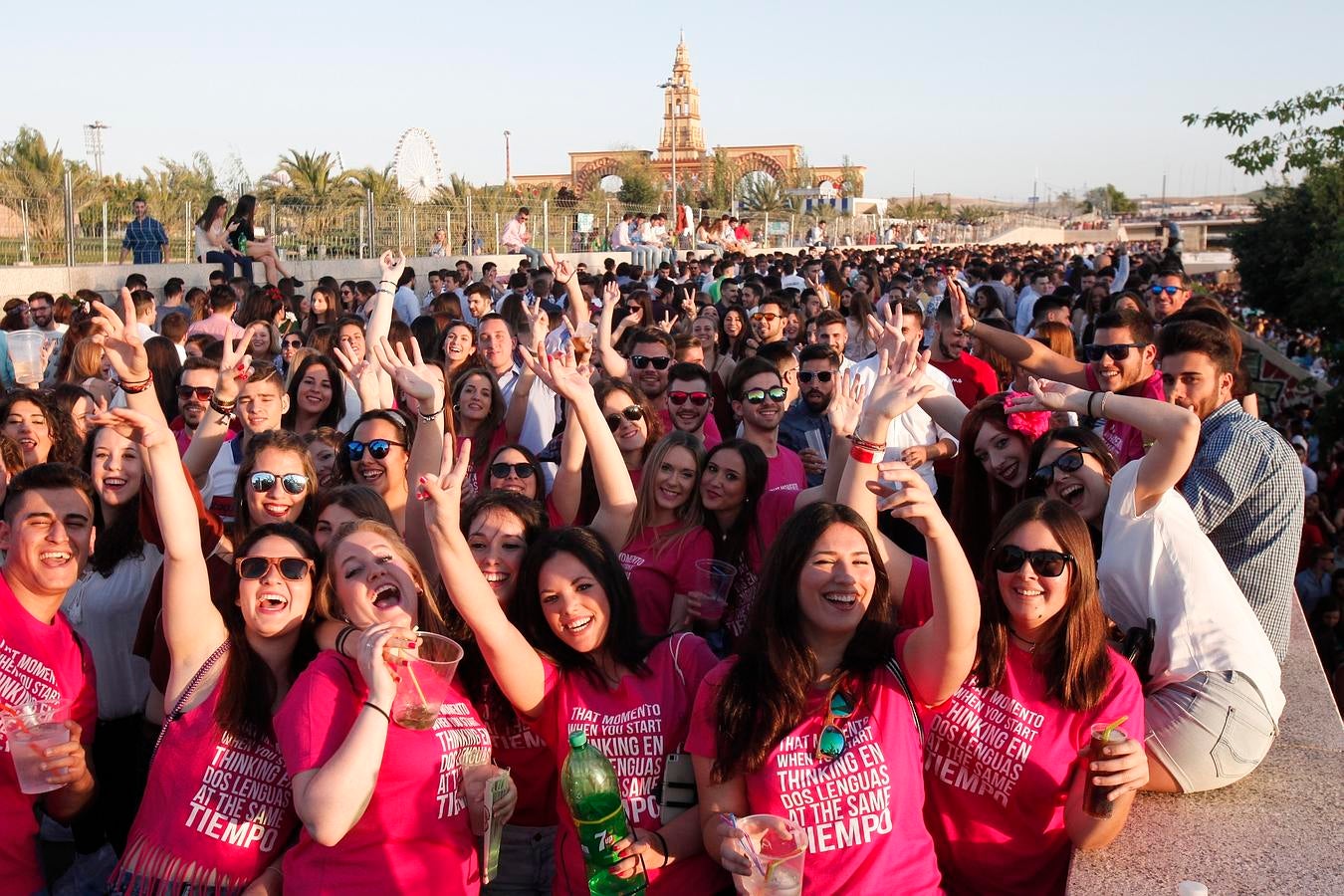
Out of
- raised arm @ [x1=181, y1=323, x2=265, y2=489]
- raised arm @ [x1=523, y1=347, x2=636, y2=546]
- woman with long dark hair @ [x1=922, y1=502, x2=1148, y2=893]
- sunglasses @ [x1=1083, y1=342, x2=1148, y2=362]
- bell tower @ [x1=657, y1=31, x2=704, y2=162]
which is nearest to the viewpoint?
woman with long dark hair @ [x1=922, y1=502, x2=1148, y2=893]

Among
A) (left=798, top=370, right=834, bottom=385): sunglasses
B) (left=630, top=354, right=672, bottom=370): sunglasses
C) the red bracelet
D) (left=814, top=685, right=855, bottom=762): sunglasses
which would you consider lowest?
(left=814, top=685, right=855, bottom=762): sunglasses

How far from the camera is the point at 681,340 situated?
307 inches

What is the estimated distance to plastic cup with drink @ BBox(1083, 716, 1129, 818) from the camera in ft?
10.5

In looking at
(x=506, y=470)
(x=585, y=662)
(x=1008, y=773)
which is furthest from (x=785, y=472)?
(x=1008, y=773)

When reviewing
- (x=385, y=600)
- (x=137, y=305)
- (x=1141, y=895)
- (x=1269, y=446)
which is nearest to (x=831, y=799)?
(x=1141, y=895)

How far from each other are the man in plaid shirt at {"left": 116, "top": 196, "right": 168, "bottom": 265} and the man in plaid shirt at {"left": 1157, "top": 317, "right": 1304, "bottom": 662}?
1532 cm

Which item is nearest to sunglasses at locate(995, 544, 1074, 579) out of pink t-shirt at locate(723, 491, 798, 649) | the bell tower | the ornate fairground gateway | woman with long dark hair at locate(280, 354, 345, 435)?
pink t-shirt at locate(723, 491, 798, 649)

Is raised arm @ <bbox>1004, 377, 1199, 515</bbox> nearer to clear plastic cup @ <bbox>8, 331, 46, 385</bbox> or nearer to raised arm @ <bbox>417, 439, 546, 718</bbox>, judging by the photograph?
raised arm @ <bbox>417, 439, 546, 718</bbox>

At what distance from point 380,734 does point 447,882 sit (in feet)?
1.70


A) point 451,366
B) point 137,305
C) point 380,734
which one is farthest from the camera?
point 137,305

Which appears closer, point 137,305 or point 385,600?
point 385,600

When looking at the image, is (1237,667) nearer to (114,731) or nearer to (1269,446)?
(1269,446)

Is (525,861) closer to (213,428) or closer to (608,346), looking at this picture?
(213,428)

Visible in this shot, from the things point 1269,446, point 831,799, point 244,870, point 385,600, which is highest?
point 1269,446
